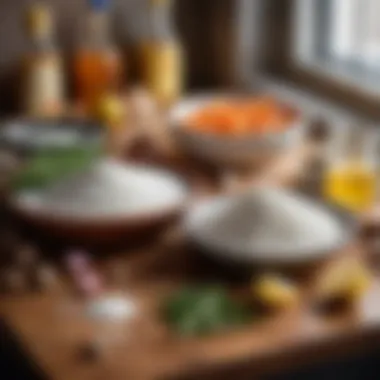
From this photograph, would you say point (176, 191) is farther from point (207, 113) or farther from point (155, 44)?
point (155, 44)

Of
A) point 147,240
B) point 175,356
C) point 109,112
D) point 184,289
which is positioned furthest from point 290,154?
point 175,356

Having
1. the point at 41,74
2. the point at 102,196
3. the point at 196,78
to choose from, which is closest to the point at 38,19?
the point at 41,74

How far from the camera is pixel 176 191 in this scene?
1468mm

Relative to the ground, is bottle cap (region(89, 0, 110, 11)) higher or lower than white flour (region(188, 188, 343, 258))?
higher

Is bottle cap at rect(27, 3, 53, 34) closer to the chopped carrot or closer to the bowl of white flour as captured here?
the chopped carrot

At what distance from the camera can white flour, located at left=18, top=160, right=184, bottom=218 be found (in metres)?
1.38

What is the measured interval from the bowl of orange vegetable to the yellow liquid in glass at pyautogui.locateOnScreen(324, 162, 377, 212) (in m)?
0.15

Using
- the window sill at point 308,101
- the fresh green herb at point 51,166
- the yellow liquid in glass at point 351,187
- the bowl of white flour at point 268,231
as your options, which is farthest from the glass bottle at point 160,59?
the bowl of white flour at point 268,231

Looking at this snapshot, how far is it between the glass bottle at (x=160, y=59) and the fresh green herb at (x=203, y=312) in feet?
2.67

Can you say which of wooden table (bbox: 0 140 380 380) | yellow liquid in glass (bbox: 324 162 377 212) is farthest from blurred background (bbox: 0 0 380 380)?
wooden table (bbox: 0 140 380 380)

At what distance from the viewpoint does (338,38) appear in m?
2.13

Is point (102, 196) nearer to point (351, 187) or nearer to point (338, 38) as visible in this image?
point (351, 187)

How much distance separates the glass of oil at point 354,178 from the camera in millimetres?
1536

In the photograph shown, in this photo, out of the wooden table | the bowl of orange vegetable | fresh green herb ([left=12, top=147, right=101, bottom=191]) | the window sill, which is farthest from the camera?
the window sill
